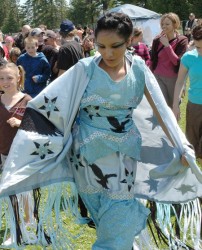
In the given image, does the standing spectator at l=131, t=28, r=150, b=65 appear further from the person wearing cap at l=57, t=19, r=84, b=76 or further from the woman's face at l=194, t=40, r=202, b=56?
the woman's face at l=194, t=40, r=202, b=56

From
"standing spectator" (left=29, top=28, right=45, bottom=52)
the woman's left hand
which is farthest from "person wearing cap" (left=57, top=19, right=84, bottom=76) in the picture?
the woman's left hand

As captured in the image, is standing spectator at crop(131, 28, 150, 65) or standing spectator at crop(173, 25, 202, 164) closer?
standing spectator at crop(173, 25, 202, 164)

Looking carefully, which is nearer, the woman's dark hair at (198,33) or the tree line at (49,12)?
the woman's dark hair at (198,33)

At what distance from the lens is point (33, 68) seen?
6.35 metres

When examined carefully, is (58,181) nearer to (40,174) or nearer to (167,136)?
(40,174)

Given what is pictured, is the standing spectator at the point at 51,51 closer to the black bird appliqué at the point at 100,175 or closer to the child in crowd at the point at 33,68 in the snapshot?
the child in crowd at the point at 33,68

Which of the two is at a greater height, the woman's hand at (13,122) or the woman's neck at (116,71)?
the woman's neck at (116,71)

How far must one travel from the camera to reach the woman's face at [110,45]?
2.86m

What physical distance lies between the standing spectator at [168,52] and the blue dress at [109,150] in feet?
10.9

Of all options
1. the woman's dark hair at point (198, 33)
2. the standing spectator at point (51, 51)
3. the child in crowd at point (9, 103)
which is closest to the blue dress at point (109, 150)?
the child in crowd at point (9, 103)

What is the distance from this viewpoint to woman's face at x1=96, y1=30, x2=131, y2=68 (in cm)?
286

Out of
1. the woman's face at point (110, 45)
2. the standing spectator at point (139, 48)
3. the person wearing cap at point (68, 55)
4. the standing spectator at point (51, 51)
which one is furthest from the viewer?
the standing spectator at point (139, 48)

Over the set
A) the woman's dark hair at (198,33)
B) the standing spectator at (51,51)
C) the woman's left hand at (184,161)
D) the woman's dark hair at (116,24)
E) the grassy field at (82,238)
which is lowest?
the grassy field at (82,238)

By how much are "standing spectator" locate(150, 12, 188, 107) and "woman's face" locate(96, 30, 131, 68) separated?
3.43 meters
